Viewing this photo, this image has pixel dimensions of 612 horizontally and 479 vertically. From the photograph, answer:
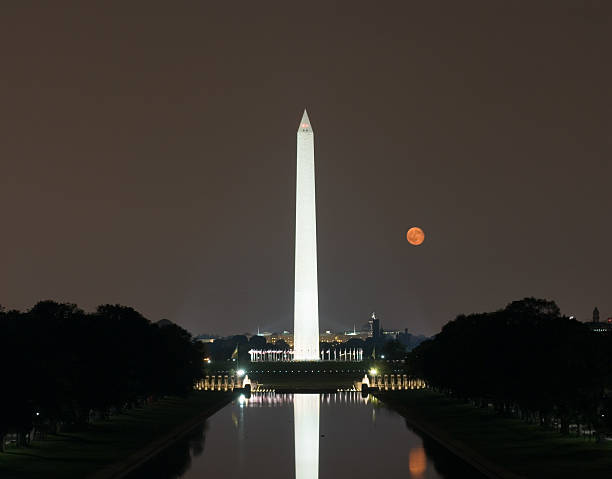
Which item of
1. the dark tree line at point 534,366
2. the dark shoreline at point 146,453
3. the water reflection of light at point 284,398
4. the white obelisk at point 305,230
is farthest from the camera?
the white obelisk at point 305,230

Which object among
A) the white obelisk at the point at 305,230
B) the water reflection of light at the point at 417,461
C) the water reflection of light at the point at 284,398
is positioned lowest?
the water reflection of light at the point at 417,461

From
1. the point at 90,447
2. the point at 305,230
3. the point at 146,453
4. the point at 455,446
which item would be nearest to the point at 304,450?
the point at 455,446

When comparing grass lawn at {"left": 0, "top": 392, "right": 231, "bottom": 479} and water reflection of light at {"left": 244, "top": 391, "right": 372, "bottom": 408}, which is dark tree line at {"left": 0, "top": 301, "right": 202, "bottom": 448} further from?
water reflection of light at {"left": 244, "top": 391, "right": 372, "bottom": 408}

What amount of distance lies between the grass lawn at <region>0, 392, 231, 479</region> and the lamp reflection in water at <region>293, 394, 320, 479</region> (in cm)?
677

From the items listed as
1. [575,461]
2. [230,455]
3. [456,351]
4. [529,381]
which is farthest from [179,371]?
[575,461]

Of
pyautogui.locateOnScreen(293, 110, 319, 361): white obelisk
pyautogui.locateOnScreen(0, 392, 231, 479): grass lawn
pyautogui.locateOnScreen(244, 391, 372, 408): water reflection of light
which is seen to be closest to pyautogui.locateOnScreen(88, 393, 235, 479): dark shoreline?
pyautogui.locateOnScreen(0, 392, 231, 479): grass lawn

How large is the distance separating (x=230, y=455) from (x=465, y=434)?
1474cm

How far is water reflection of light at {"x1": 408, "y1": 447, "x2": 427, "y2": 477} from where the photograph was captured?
42188 mm

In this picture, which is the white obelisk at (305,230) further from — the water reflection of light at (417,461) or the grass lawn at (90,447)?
the water reflection of light at (417,461)

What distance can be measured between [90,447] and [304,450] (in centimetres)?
913

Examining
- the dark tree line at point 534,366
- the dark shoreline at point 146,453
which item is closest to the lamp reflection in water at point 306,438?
the dark shoreline at point 146,453

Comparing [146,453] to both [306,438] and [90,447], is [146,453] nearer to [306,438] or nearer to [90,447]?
[90,447]

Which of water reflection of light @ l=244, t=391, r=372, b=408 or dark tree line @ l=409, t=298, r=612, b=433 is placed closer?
dark tree line @ l=409, t=298, r=612, b=433

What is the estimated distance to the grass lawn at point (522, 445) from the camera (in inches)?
1635
